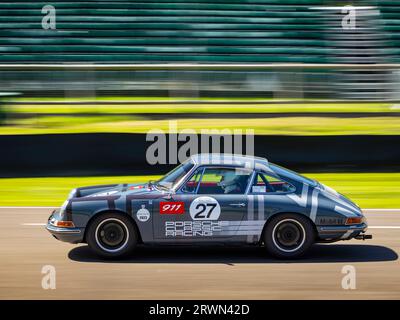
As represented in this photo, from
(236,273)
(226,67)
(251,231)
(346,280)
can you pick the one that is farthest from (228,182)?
(226,67)

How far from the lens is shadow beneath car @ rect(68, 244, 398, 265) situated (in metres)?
7.34

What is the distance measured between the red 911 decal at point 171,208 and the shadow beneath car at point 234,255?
573mm

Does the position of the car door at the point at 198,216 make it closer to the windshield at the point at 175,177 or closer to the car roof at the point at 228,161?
the windshield at the point at 175,177

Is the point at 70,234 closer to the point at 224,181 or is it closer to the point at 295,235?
the point at 224,181

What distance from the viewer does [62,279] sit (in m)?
6.64

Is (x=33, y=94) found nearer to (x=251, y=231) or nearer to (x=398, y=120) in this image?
(x=398, y=120)

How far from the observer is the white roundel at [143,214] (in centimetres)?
714

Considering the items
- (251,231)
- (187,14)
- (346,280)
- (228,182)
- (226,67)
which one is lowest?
(346,280)

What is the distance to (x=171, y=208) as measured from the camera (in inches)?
281

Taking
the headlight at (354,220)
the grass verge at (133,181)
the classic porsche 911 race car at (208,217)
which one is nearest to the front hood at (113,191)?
the classic porsche 911 race car at (208,217)

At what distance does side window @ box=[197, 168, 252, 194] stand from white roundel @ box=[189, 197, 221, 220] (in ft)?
0.51

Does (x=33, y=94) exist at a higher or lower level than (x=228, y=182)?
higher

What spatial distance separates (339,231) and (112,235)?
2444 millimetres

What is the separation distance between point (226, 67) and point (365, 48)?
922 centimetres
